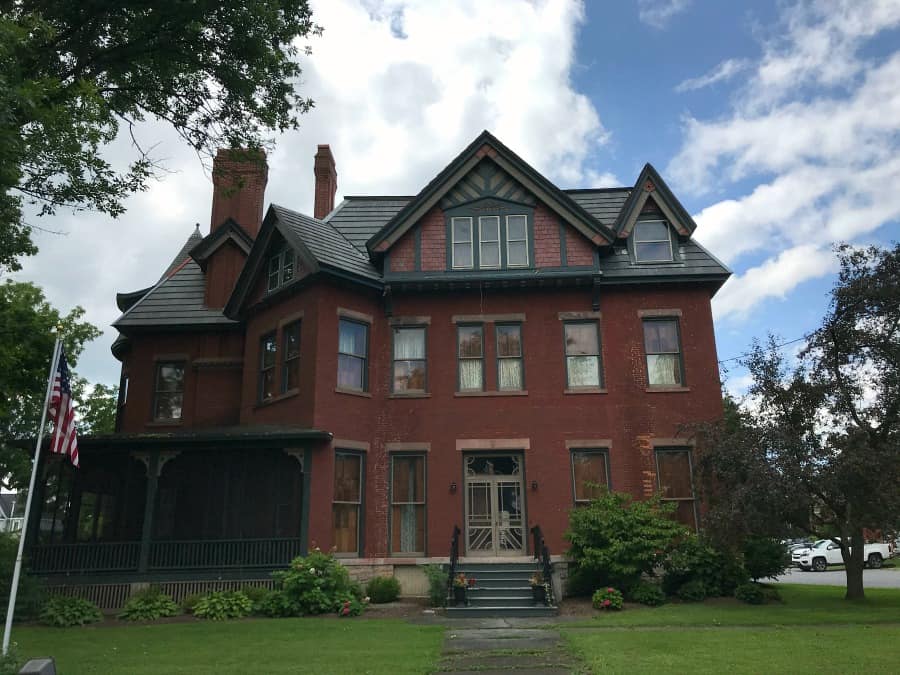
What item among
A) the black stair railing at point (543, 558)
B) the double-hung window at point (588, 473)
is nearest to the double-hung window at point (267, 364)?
the black stair railing at point (543, 558)

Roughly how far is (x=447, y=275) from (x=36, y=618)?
40.4ft

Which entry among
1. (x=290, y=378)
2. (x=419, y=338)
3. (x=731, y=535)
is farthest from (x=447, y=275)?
(x=731, y=535)

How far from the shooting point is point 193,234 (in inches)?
1080

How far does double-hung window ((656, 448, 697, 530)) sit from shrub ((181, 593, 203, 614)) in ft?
36.7

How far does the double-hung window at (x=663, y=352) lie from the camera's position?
755 inches

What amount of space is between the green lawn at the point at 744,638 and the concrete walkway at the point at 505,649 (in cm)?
37

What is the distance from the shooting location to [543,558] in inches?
647

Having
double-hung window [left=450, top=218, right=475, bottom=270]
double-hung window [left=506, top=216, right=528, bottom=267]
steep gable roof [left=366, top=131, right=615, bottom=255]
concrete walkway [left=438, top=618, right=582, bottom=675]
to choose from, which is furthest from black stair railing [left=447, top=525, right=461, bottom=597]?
steep gable roof [left=366, top=131, right=615, bottom=255]

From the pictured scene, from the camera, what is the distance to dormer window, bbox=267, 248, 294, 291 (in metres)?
20.1

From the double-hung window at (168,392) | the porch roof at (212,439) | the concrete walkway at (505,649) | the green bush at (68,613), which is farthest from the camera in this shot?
the double-hung window at (168,392)

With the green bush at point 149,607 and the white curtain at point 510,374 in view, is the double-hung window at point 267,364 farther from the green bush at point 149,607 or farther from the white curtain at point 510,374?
the white curtain at point 510,374

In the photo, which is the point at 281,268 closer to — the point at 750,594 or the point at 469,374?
the point at 469,374

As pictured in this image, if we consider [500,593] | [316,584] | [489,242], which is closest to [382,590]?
[316,584]

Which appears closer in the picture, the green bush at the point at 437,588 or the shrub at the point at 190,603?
the shrub at the point at 190,603
